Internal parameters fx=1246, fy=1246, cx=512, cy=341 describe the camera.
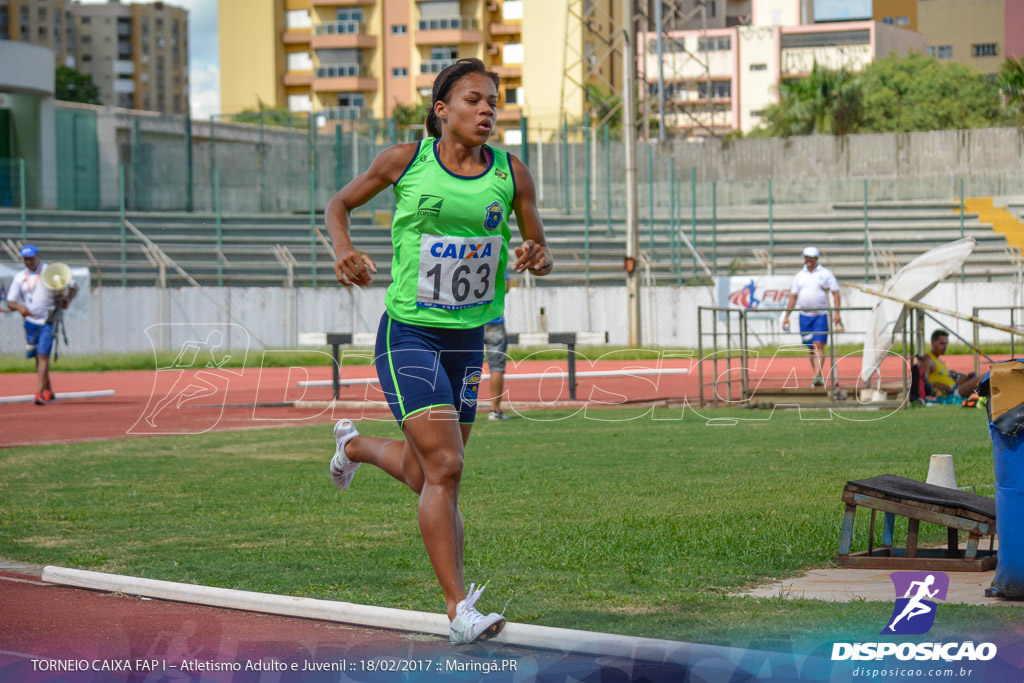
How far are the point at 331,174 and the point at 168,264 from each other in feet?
39.6

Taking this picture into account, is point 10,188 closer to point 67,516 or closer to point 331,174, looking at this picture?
point 331,174

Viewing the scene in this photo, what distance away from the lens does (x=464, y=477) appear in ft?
34.1

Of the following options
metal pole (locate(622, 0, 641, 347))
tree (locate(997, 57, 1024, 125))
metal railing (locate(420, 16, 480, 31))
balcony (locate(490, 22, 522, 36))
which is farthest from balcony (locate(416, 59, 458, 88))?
metal pole (locate(622, 0, 641, 347))

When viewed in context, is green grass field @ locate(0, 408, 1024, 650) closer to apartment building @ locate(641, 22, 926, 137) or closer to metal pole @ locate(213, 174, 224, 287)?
metal pole @ locate(213, 174, 224, 287)

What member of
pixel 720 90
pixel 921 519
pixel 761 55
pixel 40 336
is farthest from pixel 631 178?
pixel 720 90

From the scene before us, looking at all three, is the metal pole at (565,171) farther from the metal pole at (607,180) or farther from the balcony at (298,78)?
the balcony at (298,78)

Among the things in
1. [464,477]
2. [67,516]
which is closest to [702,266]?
[464,477]

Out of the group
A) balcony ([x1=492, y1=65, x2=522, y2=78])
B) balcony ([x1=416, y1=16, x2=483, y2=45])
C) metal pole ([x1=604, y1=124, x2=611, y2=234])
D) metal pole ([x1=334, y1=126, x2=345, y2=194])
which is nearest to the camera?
metal pole ([x1=604, y1=124, x2=611, y2=234])

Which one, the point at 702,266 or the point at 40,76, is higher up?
the point at 40,76

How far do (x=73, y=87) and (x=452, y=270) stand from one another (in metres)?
116

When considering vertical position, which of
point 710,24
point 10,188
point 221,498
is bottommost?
point 221,498

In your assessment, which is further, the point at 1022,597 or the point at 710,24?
the point at 710,24

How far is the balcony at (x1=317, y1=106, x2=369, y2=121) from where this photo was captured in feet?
202

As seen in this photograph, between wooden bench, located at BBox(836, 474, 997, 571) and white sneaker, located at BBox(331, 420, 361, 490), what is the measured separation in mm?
2690
